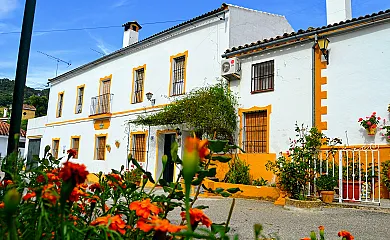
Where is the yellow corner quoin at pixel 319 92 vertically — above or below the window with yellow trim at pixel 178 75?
below

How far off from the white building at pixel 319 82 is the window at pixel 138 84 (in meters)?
4.90

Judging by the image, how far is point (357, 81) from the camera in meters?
7.75

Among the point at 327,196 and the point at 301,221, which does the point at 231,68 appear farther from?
the point at 301,221

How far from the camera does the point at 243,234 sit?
13.5ft

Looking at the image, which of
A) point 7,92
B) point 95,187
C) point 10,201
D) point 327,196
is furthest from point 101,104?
point 7,92

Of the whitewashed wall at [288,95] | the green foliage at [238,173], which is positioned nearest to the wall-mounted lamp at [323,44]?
the whitewashed wall at [288,95]

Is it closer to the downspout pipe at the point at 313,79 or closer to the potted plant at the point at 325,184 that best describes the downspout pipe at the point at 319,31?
the downspout pipe at the point at 313,79

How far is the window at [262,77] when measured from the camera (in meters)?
9.41

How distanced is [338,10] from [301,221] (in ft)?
22.9

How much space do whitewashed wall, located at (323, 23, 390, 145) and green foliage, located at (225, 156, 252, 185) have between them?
2.32m

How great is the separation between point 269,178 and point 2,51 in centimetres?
666

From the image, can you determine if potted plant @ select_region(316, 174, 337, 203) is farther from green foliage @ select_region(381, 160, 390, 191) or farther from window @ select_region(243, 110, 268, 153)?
window @ select_region(243, 110, 268, 153)

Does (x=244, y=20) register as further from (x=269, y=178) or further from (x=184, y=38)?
(x=269, y=178)

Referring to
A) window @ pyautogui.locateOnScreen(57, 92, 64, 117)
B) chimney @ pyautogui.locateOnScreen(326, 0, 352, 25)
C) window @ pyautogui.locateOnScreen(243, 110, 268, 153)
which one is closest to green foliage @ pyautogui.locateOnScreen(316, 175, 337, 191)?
window @ pyautogui.locateOnScreen(243, 110, 268, 153)
